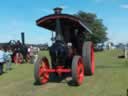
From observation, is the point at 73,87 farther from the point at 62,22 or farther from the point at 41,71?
the point at 62,22

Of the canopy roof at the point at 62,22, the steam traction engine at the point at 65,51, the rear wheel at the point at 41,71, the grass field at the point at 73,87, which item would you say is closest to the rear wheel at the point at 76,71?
the steam traction engine at the point at 65,51

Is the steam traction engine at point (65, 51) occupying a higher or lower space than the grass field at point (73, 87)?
higher

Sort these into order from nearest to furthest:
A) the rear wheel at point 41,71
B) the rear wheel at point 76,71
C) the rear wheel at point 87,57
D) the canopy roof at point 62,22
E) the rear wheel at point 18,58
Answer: the rear wheel at point 76,71, the rear wheel at point 41,71, the canopy roof at point 62,22, the rear wheel at point 87,57, the rear wheel at point 18,58

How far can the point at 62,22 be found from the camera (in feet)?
53.3

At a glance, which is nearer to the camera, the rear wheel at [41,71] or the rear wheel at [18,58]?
the rear wheel at [41,71]

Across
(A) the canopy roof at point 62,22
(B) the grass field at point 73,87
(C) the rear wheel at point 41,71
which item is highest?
(A) the canopy roof at point 62,22

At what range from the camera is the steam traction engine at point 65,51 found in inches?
592

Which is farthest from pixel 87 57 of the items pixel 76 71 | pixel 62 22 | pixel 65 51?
pixel 76 71

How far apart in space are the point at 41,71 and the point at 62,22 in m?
2.20

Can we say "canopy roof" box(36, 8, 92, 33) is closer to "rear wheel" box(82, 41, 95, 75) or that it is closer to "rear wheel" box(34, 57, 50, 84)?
"rear wheel" box(82, 41, 95, 75)

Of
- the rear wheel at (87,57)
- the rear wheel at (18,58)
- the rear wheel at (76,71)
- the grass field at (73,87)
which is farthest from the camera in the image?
the rear wheel at (18,58)

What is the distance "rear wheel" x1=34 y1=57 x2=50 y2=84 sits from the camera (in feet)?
49.3

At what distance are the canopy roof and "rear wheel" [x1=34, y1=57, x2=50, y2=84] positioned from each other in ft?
5.14

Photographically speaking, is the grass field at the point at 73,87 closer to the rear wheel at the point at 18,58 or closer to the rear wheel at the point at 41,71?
the rear wheel at the point at 41,71
